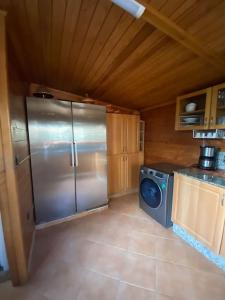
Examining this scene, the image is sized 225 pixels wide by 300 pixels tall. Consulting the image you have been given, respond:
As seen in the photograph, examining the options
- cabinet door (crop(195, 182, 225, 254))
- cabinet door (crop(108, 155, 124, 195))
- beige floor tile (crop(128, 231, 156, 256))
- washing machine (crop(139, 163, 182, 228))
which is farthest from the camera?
cabinet door (crop(108, 155, 124, 195))

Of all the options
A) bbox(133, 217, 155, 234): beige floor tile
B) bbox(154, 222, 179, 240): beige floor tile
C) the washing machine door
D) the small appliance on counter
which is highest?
the small appliance on counter

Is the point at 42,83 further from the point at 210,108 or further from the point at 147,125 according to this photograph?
the point at 210,108

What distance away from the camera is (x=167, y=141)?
290 cm

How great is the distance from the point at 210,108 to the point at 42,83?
257 centimetres

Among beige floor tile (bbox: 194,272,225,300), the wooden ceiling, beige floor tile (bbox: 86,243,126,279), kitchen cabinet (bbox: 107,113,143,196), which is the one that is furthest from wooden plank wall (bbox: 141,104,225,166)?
beige floor tile (bbox: 86,243,126,279)

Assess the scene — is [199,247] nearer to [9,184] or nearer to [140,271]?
[140,271]

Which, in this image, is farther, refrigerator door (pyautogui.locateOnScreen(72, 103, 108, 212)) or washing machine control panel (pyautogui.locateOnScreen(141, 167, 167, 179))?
refrigerator door (pyautogui.locateOnScreen(72, 103, 108, 212))

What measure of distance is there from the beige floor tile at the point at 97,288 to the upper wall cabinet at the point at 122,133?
1959 millimetres

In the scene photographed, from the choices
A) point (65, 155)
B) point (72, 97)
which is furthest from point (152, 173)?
point (72, 97)

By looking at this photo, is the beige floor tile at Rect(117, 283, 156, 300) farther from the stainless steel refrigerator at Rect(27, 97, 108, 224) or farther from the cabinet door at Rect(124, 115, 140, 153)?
the cabinet door at Rect(124, 115, 140, 153)

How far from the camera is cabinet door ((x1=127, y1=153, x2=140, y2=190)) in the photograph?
3.30 m

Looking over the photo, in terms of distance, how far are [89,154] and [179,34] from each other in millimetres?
1827

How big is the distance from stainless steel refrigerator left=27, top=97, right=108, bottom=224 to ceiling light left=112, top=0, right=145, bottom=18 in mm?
1382

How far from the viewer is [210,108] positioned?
1892 mm
